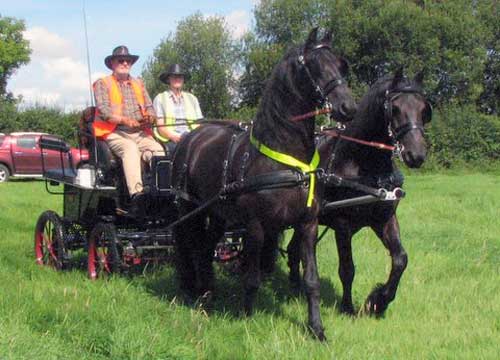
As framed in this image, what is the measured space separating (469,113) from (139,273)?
24152 mm

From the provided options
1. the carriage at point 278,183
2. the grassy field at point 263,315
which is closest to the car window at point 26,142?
the grassy field at point 263,315

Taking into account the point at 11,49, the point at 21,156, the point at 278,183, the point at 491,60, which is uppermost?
the point at 11,49

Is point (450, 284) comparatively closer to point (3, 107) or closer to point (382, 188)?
point (382, 188)

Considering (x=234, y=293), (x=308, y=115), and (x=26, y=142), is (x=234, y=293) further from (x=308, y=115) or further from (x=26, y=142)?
(x=26, y=142)

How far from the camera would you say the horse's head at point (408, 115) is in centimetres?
543

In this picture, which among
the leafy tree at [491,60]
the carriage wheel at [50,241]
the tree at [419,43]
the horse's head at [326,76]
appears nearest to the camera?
the horse's head at [326,76]

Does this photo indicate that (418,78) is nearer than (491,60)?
Yes

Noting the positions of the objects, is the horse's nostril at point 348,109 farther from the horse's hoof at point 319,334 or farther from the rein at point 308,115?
the horse's hoof at point 319,334

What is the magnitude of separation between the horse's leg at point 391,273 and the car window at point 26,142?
2174cm

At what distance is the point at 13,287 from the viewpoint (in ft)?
21.2

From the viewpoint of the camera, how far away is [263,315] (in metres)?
5.75

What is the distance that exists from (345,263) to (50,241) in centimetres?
383

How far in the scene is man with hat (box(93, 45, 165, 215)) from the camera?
7.54 meters

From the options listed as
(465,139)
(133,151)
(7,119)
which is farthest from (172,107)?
(7,119)
